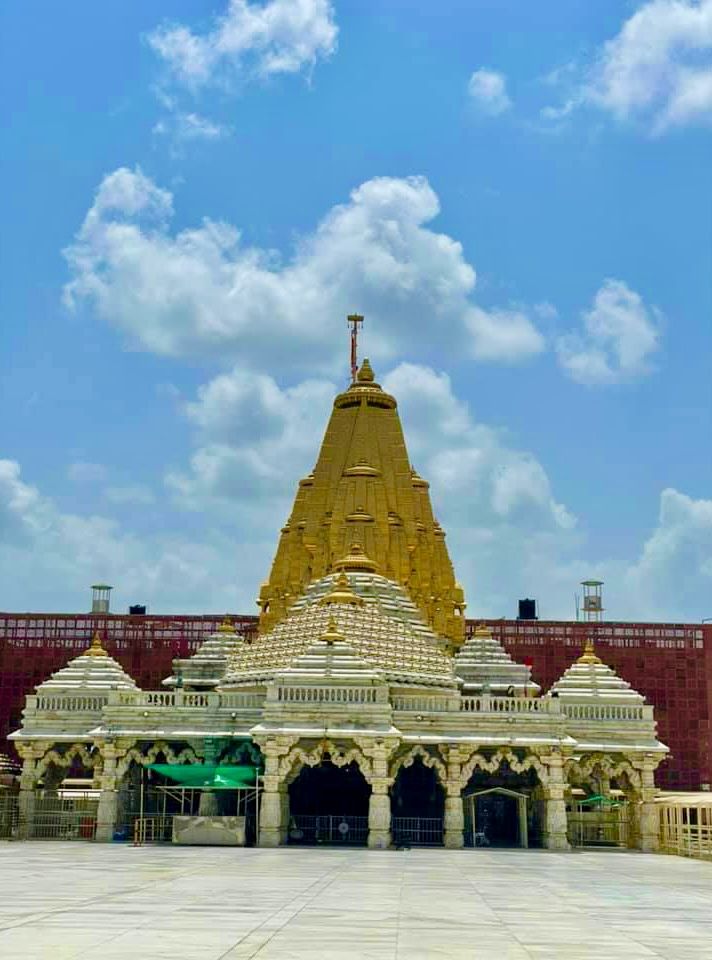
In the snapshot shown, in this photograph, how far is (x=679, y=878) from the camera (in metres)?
31.2

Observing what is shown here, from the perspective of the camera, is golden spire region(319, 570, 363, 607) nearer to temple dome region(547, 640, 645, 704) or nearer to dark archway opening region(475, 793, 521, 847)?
temple dome region(547, 640, 645, 704)

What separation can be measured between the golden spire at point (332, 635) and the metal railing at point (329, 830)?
22.1 ft

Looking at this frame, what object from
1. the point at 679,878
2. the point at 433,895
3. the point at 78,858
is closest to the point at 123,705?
the point at 78,858

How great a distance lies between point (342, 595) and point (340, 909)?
1450 inches

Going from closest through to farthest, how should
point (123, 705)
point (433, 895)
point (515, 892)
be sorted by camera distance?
point (433, 895) < point (515, 892) < point (123, 705)

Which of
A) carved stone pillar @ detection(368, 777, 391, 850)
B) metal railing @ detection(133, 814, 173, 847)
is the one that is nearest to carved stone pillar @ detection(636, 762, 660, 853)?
carved stone pillar @ detection(368, 777, 391, 850)

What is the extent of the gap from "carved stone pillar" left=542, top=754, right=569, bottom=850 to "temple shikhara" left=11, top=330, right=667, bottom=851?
60 millimetres

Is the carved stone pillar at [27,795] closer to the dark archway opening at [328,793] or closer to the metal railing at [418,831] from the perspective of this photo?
the dark archway opening at [328,793]

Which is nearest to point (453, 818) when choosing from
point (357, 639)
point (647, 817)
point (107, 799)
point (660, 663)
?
point (647, 817)

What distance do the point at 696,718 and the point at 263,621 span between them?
33.0 meters

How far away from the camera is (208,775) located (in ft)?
152

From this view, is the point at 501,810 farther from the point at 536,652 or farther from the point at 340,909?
the point at 340,909

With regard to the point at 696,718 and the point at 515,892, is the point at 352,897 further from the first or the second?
the point at 696,718

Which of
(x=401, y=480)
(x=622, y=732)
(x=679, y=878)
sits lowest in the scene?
(x=679, y=878)
